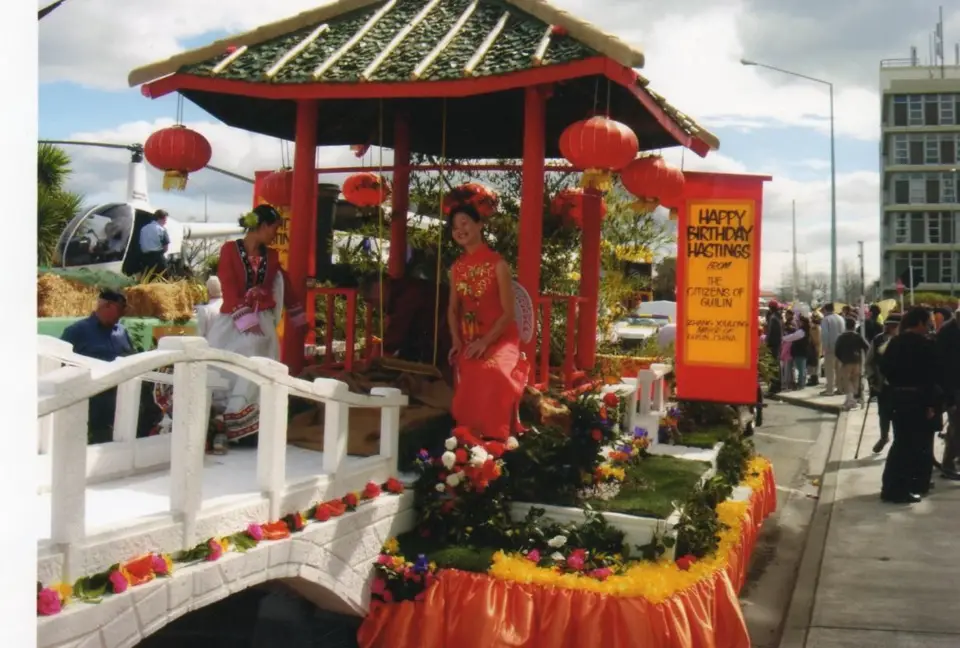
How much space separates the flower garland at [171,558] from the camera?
2.92 m

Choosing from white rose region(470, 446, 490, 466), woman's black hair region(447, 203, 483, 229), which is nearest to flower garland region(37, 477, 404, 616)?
white rose region(470, 446, 490, 466)

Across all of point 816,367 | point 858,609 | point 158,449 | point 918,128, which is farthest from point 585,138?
point 918,128

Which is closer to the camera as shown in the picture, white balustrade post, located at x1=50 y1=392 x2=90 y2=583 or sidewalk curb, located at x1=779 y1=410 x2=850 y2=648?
white balustrade post, located at x1=50 y1=392 x2=90 y2=583

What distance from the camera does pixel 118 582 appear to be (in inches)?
122

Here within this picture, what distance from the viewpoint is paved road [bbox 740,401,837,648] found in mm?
6734

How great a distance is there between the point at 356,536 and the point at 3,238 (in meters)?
3.26

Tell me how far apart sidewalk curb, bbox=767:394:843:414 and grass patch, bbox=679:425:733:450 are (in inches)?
333

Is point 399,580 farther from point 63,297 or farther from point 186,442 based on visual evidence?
point 63,297

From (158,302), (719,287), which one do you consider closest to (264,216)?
(719,287)

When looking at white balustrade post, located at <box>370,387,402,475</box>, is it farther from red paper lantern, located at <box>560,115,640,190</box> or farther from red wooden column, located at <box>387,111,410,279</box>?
red wooden column, located at <box>387,111,410,279</box>

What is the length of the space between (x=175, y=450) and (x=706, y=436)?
5.61 m

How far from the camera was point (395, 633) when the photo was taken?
460 cm

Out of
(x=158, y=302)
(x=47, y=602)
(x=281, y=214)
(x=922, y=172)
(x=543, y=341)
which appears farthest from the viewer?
(x=922, y=172)

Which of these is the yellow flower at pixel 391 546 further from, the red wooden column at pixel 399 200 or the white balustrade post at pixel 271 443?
the red wooden column at pixel 399 200
